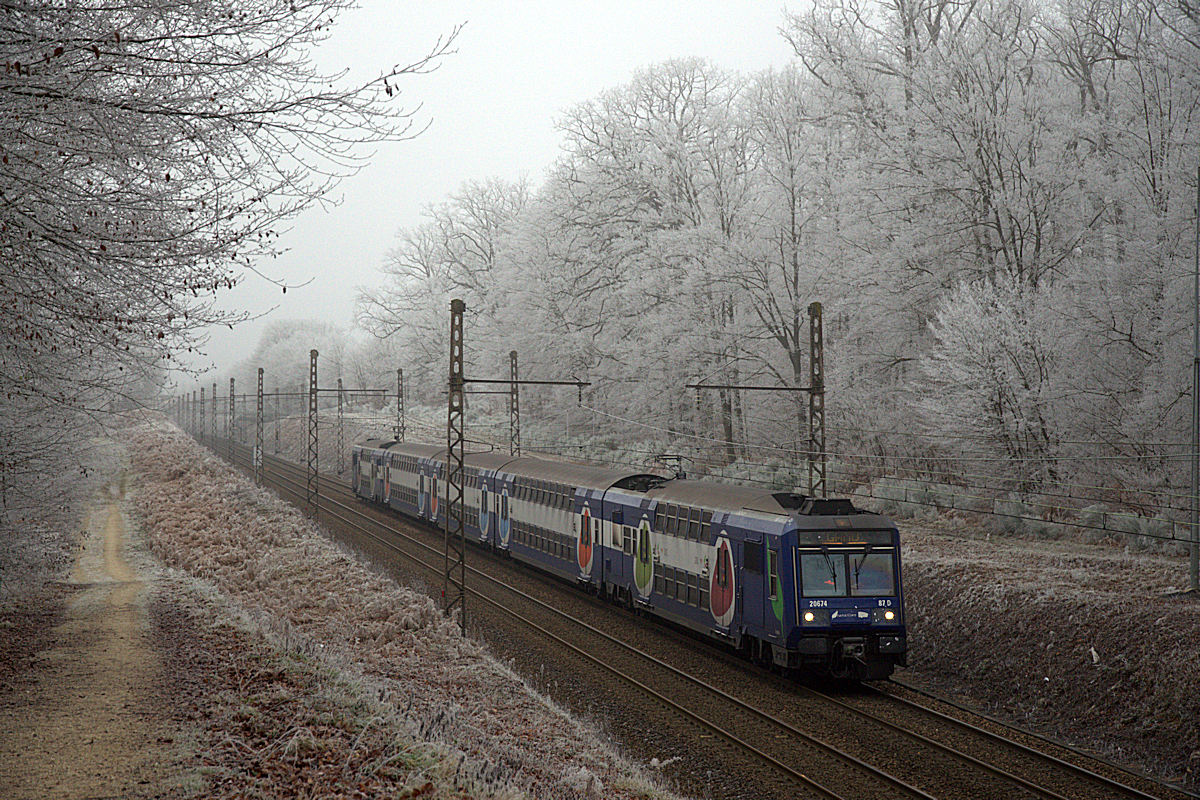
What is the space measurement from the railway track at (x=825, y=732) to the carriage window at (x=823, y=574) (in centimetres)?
169

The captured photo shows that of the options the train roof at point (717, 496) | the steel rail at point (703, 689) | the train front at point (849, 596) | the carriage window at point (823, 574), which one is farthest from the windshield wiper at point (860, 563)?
the steel rail at point (703, 689)

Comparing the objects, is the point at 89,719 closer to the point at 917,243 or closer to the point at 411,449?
the point at 917,243

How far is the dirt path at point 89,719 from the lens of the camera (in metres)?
7.99

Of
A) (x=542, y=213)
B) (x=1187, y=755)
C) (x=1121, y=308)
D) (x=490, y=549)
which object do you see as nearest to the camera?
(x=1187, y=755)

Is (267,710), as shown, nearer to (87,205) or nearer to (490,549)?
(87,205)

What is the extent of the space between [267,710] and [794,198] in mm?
28021

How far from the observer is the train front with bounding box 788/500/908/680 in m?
14.7

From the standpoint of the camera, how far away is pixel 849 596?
14.9 meters

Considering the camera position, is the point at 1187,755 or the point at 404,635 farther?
the point at 404,635

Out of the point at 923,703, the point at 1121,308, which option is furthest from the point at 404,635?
the point at 1121,308

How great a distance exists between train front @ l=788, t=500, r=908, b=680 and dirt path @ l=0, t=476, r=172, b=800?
371 inches

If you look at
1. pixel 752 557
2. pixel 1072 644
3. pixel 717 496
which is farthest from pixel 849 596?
pixel 1072 644

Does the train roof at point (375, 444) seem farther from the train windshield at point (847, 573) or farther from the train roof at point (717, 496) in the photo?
the train windshield at point (847, 573)

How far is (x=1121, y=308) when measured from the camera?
71.4 ft
